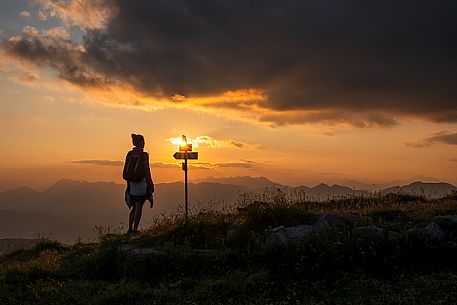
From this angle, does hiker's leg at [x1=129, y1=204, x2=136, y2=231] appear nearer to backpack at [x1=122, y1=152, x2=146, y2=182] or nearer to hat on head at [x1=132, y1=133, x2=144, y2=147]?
backpack at [x1=122, y1=152, x2=146, y2=182]

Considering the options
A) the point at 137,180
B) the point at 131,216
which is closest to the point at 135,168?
the point at 137,180

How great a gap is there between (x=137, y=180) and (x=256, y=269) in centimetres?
574

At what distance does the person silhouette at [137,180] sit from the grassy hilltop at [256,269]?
205 centimetres

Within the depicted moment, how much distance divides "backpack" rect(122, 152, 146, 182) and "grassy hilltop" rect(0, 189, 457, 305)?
2263 mm

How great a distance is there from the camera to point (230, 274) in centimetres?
890

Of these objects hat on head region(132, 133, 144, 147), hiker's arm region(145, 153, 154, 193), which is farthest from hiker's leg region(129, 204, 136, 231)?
hat on head region(132, 133, 144, 147)

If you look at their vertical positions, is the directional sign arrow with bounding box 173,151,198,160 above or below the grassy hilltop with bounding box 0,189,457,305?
above

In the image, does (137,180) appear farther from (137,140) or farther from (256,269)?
(256,269)

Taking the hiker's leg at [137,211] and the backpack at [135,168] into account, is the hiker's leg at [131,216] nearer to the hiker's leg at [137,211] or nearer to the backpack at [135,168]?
the hiker's leg at [137,211]

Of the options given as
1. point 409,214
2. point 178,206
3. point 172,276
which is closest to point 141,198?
point 178,206

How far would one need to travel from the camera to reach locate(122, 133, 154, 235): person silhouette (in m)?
13.5

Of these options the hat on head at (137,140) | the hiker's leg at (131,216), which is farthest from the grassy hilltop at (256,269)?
the hat on head at (137,140)

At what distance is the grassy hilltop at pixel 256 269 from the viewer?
25.8ft

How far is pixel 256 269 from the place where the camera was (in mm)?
9008
